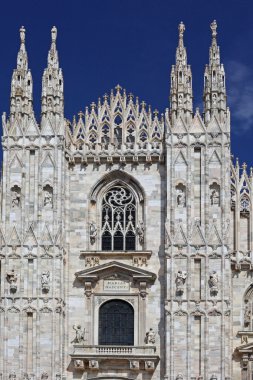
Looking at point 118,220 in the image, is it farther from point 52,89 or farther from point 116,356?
point 52,89

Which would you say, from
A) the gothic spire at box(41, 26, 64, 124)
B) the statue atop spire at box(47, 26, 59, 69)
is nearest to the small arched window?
the gothic spire at box(41, 26, 64, 124)

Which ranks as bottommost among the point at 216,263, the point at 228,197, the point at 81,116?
the point at 216,263

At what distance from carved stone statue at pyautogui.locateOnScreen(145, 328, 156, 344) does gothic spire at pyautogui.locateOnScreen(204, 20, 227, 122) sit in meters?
7.92

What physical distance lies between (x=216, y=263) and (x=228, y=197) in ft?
8.01

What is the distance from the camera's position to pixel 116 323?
3581 cm

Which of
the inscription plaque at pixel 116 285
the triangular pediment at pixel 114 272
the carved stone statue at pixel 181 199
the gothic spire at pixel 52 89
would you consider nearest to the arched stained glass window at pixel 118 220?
the triangular pediment at pixel 114 272

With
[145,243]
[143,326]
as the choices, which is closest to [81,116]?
[145,243]

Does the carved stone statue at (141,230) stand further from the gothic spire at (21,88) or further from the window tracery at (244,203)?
the gothic spire at (21,88)

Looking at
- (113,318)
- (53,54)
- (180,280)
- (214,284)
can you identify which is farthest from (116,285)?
(53,54)

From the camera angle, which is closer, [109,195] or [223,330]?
[223,330]

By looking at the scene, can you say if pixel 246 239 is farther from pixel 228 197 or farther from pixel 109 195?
pixel 109 195

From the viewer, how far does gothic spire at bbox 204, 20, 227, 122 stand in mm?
36781

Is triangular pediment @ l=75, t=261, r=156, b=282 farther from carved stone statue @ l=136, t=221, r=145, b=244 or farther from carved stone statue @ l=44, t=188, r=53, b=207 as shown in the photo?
carved stone statue @ l=44, t=188, r=53, b=207

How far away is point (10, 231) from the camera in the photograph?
118 feet
